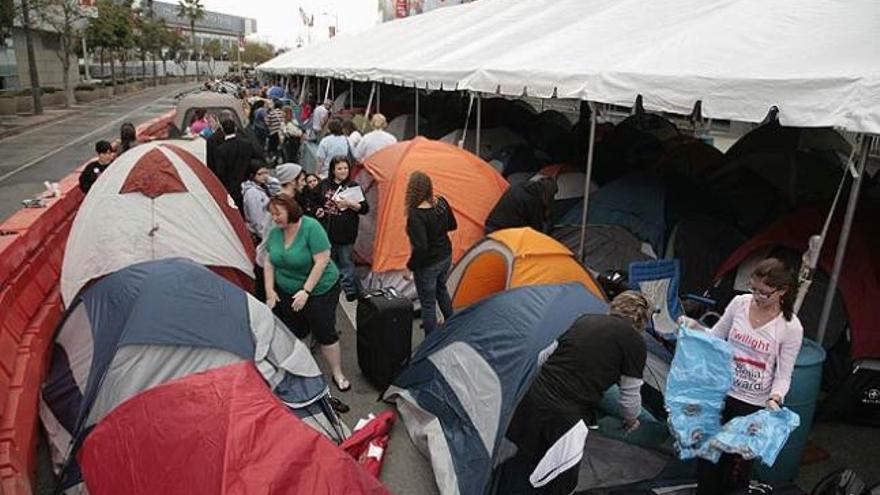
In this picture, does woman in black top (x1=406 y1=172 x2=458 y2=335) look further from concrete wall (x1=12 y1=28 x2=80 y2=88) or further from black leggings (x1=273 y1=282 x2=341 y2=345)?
concrete wall (x1=12 y1=28 x2=80 y2=88)

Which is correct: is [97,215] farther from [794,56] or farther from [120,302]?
[794,56]

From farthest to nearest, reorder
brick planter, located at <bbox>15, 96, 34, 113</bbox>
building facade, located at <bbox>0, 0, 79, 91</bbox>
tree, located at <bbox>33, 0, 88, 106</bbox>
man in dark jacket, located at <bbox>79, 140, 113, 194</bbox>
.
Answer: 1. building facade, located at <bbox>0, 0, 79, 91</bbox>
2. brick planter, located at <bbox>15, 96, 34, 113</bbox>
3. tree, located at <bbox>33, 0, 88, 106</bbox>
4. man in dark jacket, located at <bbox>79, 140, 113, 194</bbox>

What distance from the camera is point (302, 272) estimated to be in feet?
15.9

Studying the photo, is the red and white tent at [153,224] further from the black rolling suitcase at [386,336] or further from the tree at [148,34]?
the tree at [148,34]

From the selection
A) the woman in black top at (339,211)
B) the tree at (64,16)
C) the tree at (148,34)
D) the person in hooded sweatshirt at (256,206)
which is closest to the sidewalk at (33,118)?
the tree at (64,16)

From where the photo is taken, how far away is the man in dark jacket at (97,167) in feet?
23.9

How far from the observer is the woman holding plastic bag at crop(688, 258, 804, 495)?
326cm

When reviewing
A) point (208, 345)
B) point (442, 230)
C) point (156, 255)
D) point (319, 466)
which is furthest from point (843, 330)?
point (156, 255)

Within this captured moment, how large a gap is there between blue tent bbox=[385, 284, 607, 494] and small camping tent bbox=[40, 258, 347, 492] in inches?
28.3

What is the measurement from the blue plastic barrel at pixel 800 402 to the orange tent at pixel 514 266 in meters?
1.51

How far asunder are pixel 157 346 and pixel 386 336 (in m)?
1.84

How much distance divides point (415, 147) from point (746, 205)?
3794 mm

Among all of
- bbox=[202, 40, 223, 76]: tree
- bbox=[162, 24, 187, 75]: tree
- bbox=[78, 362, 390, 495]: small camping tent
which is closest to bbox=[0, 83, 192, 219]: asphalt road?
bbox=[78, 362, 390, 495]: small camping tent

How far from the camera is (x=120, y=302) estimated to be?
408 centimetres
